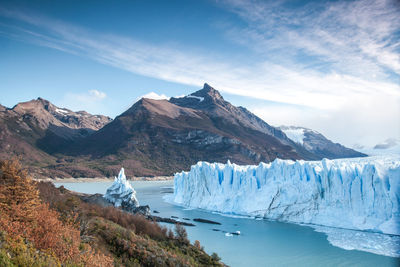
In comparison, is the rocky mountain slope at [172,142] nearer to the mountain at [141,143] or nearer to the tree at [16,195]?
the mountain at [141,143]

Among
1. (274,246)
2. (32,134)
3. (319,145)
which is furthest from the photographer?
(319,145)

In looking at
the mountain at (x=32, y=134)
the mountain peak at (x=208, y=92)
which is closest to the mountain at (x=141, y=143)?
the mountain at (x=32, y=134)

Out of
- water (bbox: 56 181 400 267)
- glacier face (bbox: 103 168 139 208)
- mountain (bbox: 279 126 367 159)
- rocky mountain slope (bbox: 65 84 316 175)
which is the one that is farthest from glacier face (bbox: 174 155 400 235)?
mountain (bbox: 279 126 367 159)

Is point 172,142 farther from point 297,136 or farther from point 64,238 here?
point 64,238

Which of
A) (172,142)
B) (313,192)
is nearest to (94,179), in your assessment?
(172,142)

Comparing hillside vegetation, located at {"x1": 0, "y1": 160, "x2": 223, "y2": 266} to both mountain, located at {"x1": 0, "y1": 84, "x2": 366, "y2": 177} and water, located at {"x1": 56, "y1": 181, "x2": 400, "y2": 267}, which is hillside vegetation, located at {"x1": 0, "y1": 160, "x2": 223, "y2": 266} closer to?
water, located at {"x1": 56, "y1": 181, "x2": 400, "y2": 267}

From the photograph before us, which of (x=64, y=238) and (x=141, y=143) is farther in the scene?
(x=141, y=143)

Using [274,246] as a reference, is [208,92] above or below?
above
